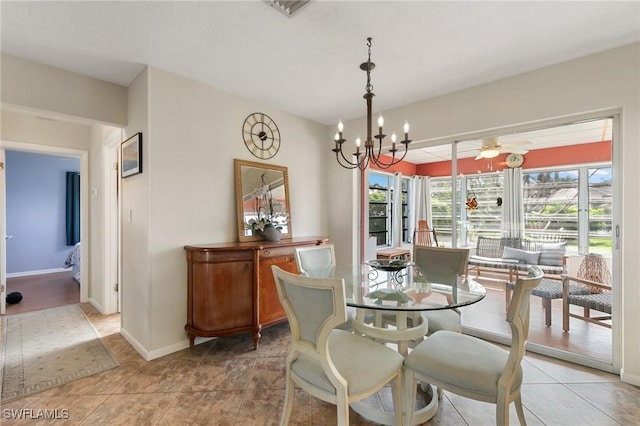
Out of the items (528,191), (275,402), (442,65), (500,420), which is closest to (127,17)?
(442,65)

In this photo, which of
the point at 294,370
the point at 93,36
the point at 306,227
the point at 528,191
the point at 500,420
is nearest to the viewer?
the point at 500,420

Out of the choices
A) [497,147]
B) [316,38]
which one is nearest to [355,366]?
[316,38]

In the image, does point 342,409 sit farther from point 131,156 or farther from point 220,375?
point 131,156

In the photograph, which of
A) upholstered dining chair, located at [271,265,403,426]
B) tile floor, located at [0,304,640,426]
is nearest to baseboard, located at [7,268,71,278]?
tile floor, located at [0,304,640,426]

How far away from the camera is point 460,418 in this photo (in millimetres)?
1807

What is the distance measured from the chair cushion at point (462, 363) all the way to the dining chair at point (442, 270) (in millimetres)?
402

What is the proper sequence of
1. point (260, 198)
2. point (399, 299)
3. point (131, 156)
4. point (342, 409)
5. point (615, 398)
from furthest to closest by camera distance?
point (260, 198), point (131, 156), point (615, 398), point (399, 299), point (342, 409)

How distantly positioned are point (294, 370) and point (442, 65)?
2588mm

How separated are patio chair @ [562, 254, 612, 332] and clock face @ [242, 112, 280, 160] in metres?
3.34

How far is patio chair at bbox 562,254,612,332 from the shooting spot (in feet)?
8.18

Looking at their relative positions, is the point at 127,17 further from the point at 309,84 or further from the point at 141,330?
the point at 141,330

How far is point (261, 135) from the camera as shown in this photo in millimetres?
3410

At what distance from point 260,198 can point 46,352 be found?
7.79 feet

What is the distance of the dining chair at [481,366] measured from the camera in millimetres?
1366
